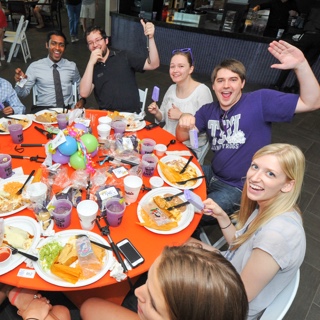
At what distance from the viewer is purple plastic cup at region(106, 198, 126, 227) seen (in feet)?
4.32

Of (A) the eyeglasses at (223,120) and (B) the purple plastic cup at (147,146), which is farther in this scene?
(A) the eyeglasses at (223,120)

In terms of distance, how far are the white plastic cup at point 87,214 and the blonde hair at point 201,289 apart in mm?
588

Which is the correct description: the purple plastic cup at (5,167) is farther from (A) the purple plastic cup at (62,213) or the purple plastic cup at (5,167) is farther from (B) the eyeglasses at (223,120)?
(B) the eyeglasses at (223,120)

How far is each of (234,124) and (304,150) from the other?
8.19 ft

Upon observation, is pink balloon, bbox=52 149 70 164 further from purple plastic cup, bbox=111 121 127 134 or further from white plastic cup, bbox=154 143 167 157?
white plastic cup, bbox=154 143 167 157

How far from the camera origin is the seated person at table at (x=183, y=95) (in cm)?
237

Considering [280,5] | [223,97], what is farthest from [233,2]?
[223,97]

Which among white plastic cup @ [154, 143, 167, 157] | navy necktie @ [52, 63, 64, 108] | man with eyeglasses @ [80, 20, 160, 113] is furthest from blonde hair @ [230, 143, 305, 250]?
navy necktie @ [52, 63, 64, 108]

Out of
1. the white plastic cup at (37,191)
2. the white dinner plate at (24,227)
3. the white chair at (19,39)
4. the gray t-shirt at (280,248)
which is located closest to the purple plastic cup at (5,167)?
the white plastic cup at (37,191)

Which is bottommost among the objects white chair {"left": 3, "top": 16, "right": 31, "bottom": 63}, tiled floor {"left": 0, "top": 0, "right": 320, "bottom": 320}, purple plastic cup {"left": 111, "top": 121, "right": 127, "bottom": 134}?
tiled floor {"left": 0, "top": 0, "right": 320, "bottom": 320}

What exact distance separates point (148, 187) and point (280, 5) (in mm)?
5930

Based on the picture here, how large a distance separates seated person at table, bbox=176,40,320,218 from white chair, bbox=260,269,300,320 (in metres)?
0.85

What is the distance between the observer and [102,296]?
56.6 inches

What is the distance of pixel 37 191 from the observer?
1.40 metres
